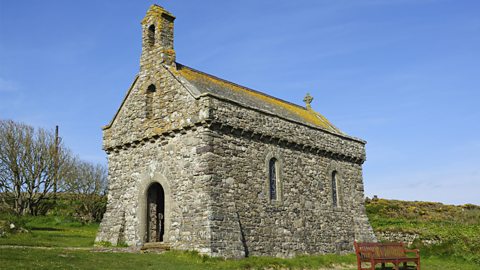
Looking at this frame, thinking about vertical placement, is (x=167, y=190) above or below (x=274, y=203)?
above

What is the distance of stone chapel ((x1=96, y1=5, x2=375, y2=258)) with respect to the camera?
1664 cm

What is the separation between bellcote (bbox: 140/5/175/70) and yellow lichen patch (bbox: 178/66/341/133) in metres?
0.94

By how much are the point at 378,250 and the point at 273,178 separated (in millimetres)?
5419

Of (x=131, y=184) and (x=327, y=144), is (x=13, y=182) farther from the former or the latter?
(x=327, y=144)

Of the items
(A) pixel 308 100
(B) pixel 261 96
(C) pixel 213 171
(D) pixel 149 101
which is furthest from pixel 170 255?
(A) pixel 308 100

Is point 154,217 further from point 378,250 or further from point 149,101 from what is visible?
point 378,250

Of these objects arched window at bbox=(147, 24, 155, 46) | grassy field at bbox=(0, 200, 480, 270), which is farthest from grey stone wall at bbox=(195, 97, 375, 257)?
arched window at bbox=(147, 24, 155, 46)

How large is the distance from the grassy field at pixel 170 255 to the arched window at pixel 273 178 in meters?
2.70

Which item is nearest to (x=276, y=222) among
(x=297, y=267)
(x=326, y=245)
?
(x=297, y=267)

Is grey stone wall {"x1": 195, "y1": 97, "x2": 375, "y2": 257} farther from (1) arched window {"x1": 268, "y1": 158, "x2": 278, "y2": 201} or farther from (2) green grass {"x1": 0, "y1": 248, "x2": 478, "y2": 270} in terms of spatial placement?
A: (2) green grass {"x1": 0, "y1": 248, "x2": 478, "y2": 270}

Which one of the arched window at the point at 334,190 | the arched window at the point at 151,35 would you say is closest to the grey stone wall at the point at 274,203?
the arched window at the point at 334,190

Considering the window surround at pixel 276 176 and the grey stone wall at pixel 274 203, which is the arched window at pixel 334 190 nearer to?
the grey stone wall at pixel 274 203

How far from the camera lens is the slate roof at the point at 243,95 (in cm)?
1953

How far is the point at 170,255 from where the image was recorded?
15.7 meters
